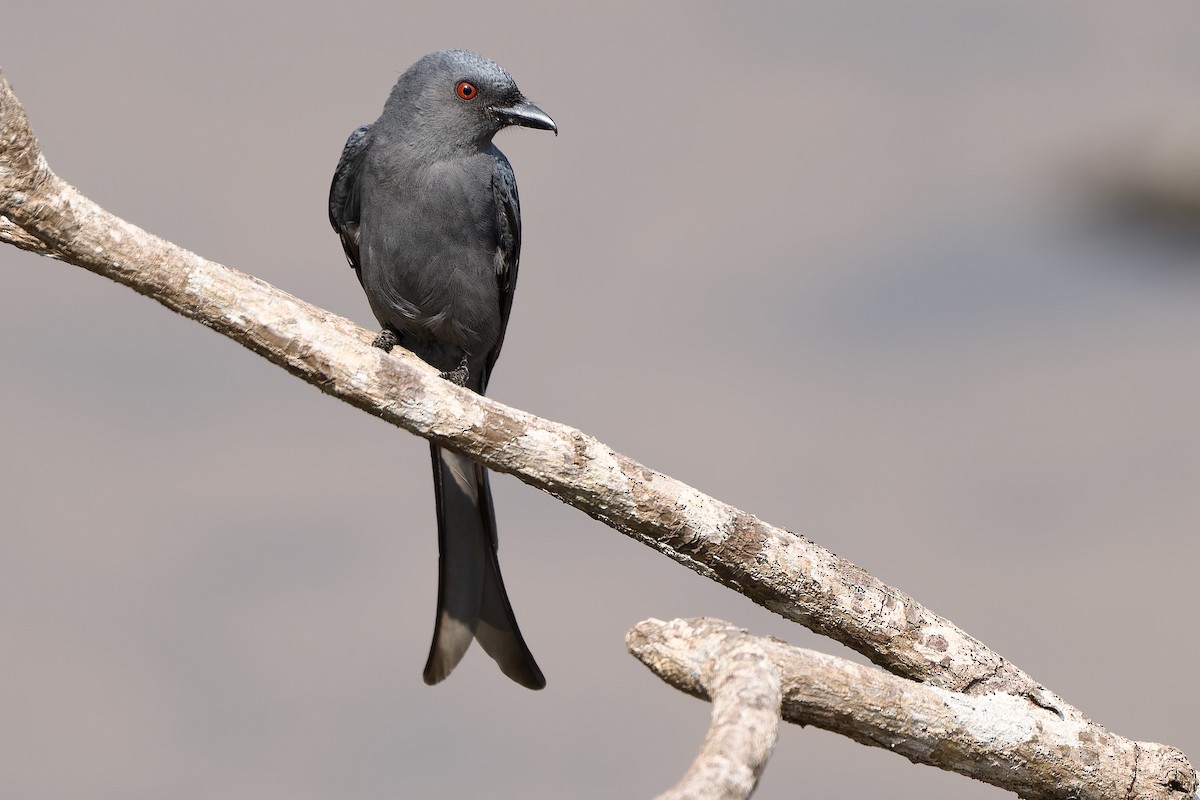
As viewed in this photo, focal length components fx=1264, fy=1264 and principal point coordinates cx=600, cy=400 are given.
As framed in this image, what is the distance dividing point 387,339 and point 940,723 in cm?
252

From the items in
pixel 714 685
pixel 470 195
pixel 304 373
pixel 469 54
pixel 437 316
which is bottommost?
pixel 714 685

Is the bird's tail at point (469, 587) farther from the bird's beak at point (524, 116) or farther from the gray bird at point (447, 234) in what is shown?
the bird's beak at point (524, 116)

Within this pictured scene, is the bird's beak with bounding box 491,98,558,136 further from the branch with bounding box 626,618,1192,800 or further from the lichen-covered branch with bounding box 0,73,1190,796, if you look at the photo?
the branch with bounding box 626,618,1192,800

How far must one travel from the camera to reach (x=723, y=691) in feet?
7.50

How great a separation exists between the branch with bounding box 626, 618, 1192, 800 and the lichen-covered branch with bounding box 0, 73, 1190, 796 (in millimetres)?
143

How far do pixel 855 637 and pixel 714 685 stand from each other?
3.07ft

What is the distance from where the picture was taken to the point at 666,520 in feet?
9.82

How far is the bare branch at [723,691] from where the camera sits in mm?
2029

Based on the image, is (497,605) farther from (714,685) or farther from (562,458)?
(714,685)

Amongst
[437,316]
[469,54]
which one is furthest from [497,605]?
[469,54]

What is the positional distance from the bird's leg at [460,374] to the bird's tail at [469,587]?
1.01 feet

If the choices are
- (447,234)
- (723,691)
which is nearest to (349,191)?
(447,234)

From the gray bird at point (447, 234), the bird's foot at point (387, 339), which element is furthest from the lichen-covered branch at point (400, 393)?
the bird's foot at point (387, 339)

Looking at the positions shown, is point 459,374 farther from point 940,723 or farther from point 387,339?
point 940,723
